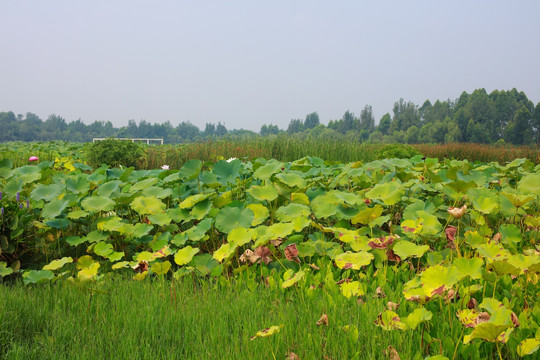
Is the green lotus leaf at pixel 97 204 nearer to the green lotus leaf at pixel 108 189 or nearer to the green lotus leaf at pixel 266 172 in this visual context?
the green lotus leaf at pixel 108 189

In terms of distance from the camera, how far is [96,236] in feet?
8.36

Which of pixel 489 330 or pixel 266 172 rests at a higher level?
pixel 266 172

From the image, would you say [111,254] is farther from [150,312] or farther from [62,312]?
[150,312]

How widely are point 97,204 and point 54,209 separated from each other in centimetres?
28

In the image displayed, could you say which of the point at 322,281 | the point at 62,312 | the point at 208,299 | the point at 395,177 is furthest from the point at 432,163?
the point at 62,312

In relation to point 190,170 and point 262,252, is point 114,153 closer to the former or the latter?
point 190,170

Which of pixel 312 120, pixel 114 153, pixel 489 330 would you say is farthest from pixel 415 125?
pixel 489 330

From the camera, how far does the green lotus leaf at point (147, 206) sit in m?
2.60

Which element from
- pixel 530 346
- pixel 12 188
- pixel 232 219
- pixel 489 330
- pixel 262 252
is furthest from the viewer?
pixel 12 188

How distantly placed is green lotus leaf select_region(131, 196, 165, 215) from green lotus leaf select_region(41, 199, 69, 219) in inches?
17.7

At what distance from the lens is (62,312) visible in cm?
184

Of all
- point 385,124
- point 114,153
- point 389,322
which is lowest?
point 389,322

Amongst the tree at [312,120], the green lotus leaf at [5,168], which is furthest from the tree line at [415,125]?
the green lotus leaf at [5,168]

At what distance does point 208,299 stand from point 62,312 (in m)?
0.71
